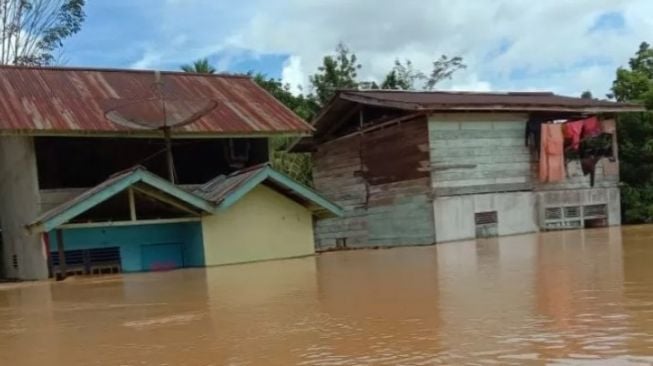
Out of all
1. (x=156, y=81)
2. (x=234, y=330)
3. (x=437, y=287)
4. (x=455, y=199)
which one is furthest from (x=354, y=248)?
(x=234, y=330)

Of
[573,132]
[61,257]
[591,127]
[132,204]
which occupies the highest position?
[591,127]

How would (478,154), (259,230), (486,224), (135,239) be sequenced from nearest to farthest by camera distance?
(135,239)
(259,230)
(486,224)
(478,154)

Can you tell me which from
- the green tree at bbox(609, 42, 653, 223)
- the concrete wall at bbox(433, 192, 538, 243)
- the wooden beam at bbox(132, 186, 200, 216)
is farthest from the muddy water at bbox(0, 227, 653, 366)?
the green tree at bbox(609, 42, 653, 223)

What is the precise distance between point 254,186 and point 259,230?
46.2 inches

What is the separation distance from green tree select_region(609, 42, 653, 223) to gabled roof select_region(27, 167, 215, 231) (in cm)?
1487

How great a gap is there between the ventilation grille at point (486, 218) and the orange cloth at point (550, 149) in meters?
1.96

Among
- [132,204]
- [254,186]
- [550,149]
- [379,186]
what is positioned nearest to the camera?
[132,204]

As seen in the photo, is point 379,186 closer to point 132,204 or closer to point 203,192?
point 203,192

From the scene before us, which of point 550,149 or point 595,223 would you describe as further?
point 595,223

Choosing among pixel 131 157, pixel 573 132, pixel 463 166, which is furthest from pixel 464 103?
pixel 131 157

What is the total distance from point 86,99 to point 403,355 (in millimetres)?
13491

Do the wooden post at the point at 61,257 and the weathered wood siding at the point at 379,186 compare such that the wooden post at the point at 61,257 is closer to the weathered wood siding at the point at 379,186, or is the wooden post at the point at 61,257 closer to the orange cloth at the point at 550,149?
the weathered wood siding at the point at 379,186

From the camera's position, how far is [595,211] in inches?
841

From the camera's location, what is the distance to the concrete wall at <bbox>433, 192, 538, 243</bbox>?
61.2 ft
